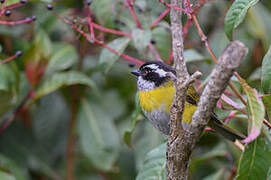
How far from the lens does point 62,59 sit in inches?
140

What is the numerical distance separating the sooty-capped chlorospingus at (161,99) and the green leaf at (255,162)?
1.92 feet

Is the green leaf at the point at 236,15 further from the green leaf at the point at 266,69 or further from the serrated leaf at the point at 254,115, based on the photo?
the serrated leaf at the point at 254,115

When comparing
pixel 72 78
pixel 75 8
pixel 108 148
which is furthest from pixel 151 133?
pixel 75 8

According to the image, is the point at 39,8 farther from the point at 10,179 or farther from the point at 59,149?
the point at 10,179

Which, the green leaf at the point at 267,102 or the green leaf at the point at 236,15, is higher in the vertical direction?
the green leaf at the point at 236,15

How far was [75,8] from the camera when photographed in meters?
4.06

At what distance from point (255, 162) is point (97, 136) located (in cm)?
177

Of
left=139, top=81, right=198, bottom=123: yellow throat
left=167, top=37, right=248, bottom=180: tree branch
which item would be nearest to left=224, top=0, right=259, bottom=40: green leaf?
left=167, top=37, right=248, bottom=180: tree branch

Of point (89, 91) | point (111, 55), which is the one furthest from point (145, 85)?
point (89, 91)

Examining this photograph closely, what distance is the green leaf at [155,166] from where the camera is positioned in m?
2.48

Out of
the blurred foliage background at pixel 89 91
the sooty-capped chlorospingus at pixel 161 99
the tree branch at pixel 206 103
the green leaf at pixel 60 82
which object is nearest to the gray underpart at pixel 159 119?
the sooty-capped chlorospingus at pixel 161 99

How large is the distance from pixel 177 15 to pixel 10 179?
1.55m

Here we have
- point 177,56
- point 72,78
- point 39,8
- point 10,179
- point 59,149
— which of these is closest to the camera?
point 177,56

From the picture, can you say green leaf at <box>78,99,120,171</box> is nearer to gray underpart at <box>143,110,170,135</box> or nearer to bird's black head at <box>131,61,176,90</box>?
bird's black head at <box>131,61,176,90</box>
